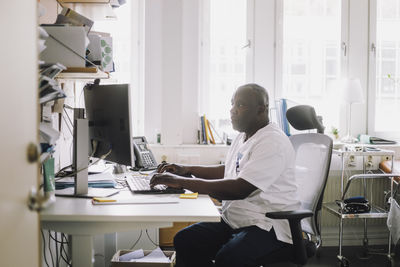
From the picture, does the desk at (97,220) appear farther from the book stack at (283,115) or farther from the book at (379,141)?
the book at (379,141)

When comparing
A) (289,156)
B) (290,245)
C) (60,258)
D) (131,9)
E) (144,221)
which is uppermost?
(131,9)

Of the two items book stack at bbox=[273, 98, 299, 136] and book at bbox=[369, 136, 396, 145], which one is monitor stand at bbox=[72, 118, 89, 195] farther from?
book at bbox=[369, 136, 396, 145]

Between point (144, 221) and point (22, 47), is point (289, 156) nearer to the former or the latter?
point (144, 221)

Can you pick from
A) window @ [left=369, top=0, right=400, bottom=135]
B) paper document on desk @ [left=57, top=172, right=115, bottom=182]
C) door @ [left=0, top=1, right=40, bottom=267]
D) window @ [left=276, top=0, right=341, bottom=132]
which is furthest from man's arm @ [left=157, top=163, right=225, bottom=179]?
window @ [left=369, top=0, right=400, bottom=135]

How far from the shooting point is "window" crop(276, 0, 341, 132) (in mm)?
3764

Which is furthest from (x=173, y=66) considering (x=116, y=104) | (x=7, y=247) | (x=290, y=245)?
(x=7, y=247)

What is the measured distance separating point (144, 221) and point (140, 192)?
36 centimetres

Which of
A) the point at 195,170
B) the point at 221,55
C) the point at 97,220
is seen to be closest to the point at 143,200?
the point at 97,220

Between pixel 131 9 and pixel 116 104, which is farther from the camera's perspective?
pixel 131 9

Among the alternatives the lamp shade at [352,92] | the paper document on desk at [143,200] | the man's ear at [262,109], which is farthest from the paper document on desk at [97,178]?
the lamp shade at [352,92]

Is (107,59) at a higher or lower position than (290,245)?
higher

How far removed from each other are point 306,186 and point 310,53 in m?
2.05

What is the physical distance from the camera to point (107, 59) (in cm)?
235

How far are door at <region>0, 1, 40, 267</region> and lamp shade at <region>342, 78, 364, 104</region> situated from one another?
288 centimetres
